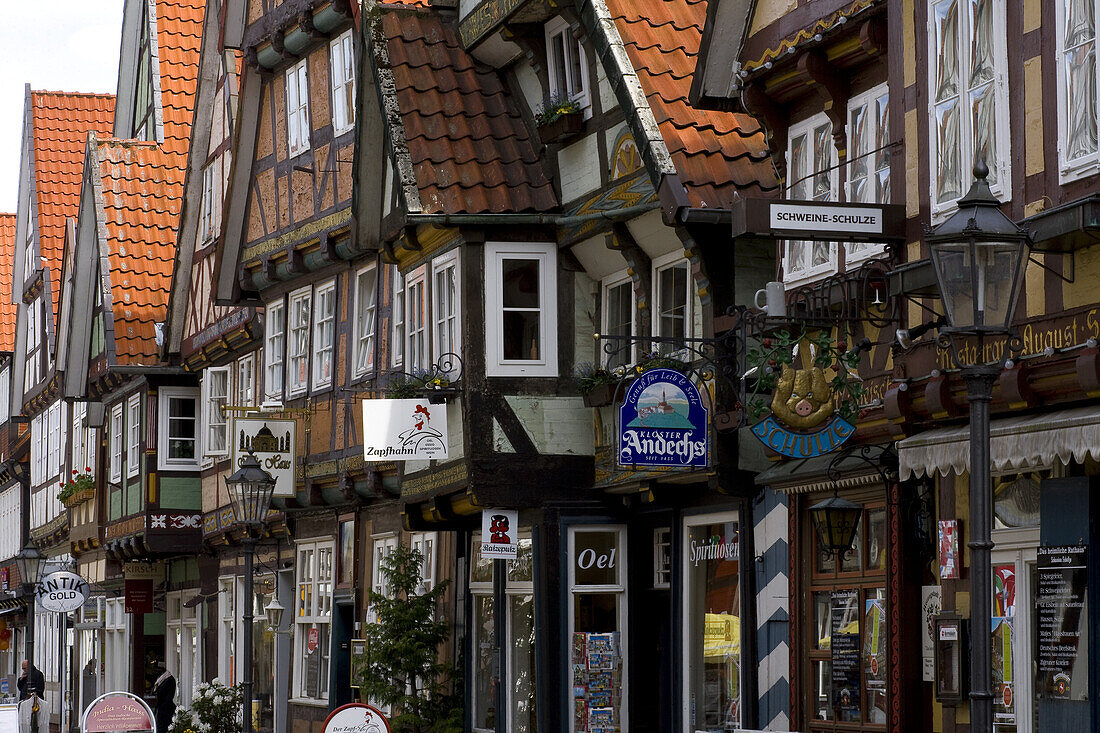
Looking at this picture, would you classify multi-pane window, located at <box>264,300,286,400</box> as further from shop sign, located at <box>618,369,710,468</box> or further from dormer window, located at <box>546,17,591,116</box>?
shop sign, located at <box>618,369,710,468</box>

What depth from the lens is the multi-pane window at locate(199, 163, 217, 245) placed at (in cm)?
2983

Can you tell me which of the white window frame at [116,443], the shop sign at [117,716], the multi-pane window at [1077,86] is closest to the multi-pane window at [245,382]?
the white window frame at [116,443]

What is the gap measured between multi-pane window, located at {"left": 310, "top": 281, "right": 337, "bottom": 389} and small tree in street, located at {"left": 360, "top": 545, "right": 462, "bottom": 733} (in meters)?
3.42

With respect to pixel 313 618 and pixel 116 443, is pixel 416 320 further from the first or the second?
pixel 116 443

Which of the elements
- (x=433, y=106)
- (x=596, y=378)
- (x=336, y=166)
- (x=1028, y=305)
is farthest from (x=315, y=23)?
(x=1028, y=305)

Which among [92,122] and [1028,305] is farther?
[92,122]

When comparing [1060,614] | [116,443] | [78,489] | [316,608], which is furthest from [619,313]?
[78,489]

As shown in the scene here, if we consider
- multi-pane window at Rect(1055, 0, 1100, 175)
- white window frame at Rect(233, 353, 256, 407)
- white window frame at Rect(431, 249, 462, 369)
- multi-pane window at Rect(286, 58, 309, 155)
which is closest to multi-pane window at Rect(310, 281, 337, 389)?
multi-pane window at Rect(286, 58, 309, 155)

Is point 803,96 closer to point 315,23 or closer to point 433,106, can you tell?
point 433,106

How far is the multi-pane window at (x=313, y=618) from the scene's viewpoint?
2519 cm

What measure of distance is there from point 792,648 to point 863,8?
5.01 m

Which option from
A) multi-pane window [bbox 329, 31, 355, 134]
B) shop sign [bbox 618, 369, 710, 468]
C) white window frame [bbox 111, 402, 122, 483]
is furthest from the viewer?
white window frame [bbox 111, 402, 122, 483]

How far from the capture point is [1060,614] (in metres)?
11.8

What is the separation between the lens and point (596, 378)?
18.2 metres
